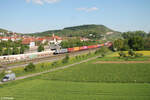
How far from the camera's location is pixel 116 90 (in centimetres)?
2073

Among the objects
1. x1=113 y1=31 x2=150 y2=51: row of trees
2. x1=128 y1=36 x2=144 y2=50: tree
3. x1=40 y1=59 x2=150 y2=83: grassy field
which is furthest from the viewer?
x1=113 y1=31 x2=150 y2=51: row of trees

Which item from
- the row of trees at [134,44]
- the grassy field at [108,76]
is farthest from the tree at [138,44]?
the grassy field at [108,76]

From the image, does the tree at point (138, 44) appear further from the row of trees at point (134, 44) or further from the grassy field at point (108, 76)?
the grassy field at point (108, 76)

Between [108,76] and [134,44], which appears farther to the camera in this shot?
[134,44]

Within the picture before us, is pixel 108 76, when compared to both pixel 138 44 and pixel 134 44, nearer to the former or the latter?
pixel 138 44

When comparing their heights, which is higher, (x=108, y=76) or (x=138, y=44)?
(x=138, y=44)

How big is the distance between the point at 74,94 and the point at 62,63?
29.1 metres

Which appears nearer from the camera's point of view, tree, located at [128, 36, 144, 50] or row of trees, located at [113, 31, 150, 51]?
tree, located at [128, 36, 144, 50]

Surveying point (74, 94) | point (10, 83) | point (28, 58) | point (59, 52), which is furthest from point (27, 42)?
point (74, 94)

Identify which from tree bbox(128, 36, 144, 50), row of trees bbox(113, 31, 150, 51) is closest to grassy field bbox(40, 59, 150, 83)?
tree bbox(128, 36, 144, 50)

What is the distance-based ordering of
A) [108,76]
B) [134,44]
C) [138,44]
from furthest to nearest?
[134,44], [138,44], [108,76]

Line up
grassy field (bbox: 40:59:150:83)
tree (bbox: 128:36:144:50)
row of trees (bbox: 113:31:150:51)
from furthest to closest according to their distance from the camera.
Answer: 1. row of trees (bbox: 113:31:150:51)
2. tree (bbox: 128:36:144:50)
3. grassy field (bbox: 40:59:150:83)

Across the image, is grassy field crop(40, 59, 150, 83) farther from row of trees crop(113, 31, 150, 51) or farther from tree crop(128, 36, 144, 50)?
row of trees crop(113, 31, 150, 51)

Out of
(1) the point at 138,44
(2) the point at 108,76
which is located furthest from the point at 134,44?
(2) the point at 108,76
